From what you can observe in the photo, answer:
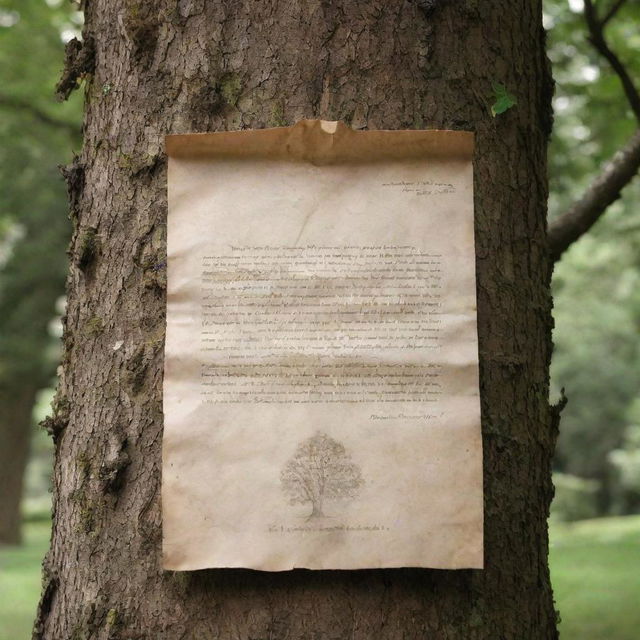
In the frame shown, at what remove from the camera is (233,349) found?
145 centimetres

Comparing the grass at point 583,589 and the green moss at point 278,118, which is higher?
the green moss at point 278,118

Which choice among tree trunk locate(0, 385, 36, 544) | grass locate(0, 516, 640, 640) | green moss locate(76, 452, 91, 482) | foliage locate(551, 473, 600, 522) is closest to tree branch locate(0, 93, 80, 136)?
grass locate(0, 516, 640, 640)

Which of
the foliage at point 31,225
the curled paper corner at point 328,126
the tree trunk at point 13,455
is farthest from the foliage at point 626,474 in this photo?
the curled paper corner at point 328,126

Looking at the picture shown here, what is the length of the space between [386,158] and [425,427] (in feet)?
1.71

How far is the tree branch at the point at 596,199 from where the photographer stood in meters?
2.49

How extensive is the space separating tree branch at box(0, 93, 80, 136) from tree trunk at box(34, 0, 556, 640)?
315 inches

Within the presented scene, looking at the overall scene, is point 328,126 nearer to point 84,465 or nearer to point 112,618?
point 84,465

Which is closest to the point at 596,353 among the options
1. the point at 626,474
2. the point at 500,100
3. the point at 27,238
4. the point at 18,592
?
the point at 626,474

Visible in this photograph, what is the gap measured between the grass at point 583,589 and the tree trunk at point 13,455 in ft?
9.34

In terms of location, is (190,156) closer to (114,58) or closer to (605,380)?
(114,58)

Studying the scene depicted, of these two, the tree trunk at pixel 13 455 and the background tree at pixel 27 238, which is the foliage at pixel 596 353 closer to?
the background tree at pixel 27 238

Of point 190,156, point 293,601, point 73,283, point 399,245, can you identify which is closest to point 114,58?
point 190,156

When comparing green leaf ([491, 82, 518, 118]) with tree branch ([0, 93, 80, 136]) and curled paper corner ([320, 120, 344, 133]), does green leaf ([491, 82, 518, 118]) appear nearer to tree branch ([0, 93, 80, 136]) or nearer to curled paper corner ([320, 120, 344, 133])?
curled paper corner ([320, 120, 344, 133])

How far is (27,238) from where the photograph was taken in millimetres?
14547
